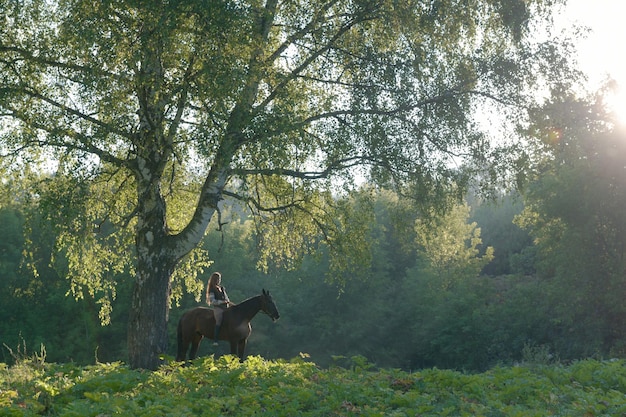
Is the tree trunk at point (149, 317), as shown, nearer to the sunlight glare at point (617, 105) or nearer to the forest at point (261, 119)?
the forest at point (261, 119)

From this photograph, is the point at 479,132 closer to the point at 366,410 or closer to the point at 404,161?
the point at 404,161

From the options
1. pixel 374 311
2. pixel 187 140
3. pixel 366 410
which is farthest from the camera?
pixel 374 311

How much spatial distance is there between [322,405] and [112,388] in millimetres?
3259

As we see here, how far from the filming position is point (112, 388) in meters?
10.9

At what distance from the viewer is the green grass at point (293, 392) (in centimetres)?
946

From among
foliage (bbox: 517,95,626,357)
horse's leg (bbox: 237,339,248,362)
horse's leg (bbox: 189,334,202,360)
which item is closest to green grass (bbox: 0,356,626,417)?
horse's leg (bbox: 237,339,248,362)

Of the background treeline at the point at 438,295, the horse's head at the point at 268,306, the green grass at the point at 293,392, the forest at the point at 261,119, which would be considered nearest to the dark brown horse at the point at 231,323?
the horse's head at the point at 268,306

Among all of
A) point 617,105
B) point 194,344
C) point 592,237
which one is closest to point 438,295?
point 592,237

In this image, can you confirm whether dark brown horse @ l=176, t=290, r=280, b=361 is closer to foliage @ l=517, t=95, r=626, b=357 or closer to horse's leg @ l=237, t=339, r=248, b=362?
horse's leg @ l=237, t=339, r=248, b=362

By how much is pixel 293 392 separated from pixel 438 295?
1605 inches

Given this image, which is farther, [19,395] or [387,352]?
[387,352]

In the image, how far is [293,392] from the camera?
1070 centimetres

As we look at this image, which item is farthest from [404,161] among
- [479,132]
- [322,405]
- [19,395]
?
[19,395]

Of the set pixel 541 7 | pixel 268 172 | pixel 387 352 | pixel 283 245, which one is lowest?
pixel 387 352
